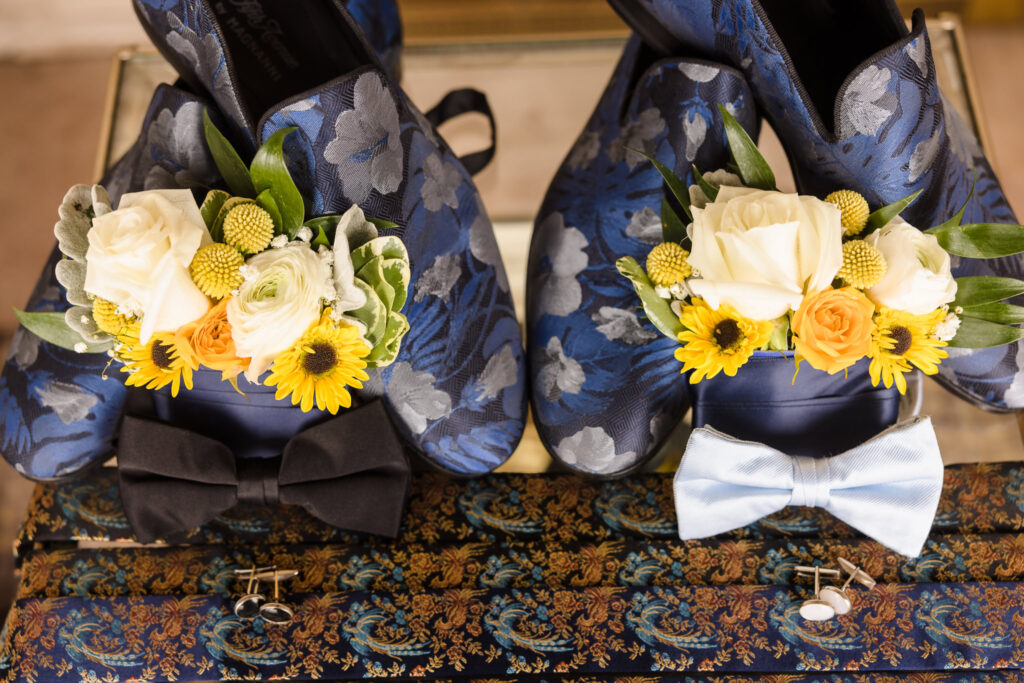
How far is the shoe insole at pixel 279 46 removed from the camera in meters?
1.02

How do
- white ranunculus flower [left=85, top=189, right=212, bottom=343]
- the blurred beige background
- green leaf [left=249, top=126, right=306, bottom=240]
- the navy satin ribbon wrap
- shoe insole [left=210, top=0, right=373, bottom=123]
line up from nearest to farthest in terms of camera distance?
white ranunculus flower [left=85, top=189, right=212, bottom=343], green leaf [left=249, top=126, right=306, bottom=240], the navy satin ribbon wrap, shoe insole [left=210, top=0, right=373, bottom=123], the blurred beige background

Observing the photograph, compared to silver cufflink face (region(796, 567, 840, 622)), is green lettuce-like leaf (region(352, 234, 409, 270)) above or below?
above

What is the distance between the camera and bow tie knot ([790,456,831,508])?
837 mm

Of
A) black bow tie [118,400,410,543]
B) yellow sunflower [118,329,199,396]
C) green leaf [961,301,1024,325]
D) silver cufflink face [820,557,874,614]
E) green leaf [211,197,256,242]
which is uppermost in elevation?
green leaf [211,197,256,242]

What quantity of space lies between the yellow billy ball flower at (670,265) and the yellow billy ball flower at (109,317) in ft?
1.59

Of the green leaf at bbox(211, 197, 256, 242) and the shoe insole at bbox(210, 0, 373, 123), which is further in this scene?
the shoe insole at bbox(210, 0, 373, 123)

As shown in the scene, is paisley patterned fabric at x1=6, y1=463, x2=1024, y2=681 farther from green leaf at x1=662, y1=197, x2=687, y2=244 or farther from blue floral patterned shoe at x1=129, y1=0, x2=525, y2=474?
green leaf at x1=662, y1=197, x2=687, y2=244

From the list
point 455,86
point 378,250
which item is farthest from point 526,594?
point 455,86

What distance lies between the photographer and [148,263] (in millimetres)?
670

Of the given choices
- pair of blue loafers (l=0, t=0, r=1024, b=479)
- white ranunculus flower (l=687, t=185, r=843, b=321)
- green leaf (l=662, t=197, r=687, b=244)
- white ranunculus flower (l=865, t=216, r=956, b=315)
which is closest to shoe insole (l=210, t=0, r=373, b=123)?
pair of blue loafers (l=0, t=0, r=1024, b=479)

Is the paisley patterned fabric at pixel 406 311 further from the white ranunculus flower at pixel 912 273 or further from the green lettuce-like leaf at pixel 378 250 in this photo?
the white ranunculus flower at pixel 912 273

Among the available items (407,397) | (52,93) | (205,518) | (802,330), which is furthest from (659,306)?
(52,93)

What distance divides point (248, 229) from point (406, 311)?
Answer: 8.3 inches

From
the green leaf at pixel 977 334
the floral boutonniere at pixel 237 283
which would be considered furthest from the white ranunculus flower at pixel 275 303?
the green leaf at pixel 977 334
